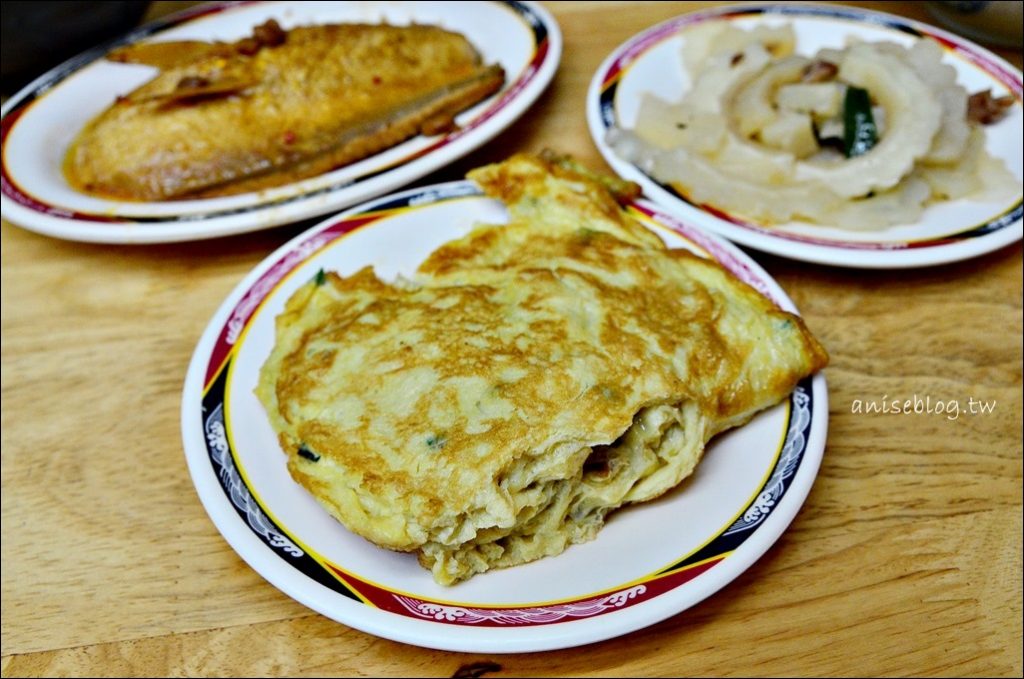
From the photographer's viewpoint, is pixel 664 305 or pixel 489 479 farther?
pixel 664 305

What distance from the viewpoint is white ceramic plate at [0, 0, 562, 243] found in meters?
2.23

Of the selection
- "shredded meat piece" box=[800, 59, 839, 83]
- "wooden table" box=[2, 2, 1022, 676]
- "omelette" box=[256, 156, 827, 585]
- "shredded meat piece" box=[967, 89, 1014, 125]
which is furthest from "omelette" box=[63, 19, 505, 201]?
"shredded meat piece" box=[967, 89, 1014, 125]

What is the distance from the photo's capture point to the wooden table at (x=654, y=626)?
4.81ft

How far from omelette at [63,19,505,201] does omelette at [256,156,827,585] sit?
900 mm

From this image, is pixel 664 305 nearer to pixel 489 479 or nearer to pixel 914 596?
pixel 489 479

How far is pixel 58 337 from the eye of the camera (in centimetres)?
215

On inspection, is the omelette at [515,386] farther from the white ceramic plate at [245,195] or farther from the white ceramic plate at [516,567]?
the white ceramic plate at [245,195]

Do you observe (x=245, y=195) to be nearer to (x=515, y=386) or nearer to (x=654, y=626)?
(x=515, y=386)

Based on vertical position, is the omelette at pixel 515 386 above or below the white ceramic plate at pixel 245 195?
below

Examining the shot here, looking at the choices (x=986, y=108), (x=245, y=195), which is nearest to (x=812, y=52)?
(x=986, y=108)

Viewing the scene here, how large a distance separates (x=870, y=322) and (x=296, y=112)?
1939mm

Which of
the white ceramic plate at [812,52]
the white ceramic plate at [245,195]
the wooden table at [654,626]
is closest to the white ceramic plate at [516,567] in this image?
the wooden table at [654,626]

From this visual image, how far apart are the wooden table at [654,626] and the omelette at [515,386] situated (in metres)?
0.29

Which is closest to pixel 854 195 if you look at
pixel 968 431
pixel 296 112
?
pixel 968 431
